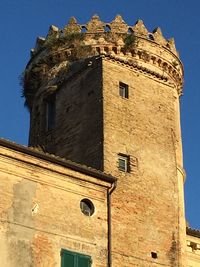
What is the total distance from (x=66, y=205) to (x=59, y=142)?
16.4ft

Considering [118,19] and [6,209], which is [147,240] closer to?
[6,209]

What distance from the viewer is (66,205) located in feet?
62.4

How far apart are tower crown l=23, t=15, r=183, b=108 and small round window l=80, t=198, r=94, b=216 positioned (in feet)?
21.3

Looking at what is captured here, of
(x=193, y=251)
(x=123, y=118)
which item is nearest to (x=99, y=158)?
(x=123, y=118)

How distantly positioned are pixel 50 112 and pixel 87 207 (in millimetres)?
6629

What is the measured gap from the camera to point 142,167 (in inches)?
853

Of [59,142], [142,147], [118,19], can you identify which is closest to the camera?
[142,147]

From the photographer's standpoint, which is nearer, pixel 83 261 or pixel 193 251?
pixel 83 261

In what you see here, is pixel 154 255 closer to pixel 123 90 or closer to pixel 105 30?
pixel 123 90

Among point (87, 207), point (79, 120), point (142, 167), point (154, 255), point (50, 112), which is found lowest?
point (154, 255)

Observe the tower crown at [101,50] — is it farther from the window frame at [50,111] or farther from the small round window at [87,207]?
the small round window at [87,207]

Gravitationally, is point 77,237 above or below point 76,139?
below

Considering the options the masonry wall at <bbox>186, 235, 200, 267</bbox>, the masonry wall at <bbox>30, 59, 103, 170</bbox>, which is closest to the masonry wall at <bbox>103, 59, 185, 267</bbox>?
the masonry wall at <bbox>30, 59, 103, 170</bbox>

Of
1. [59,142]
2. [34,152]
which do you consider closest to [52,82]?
[59,142]
